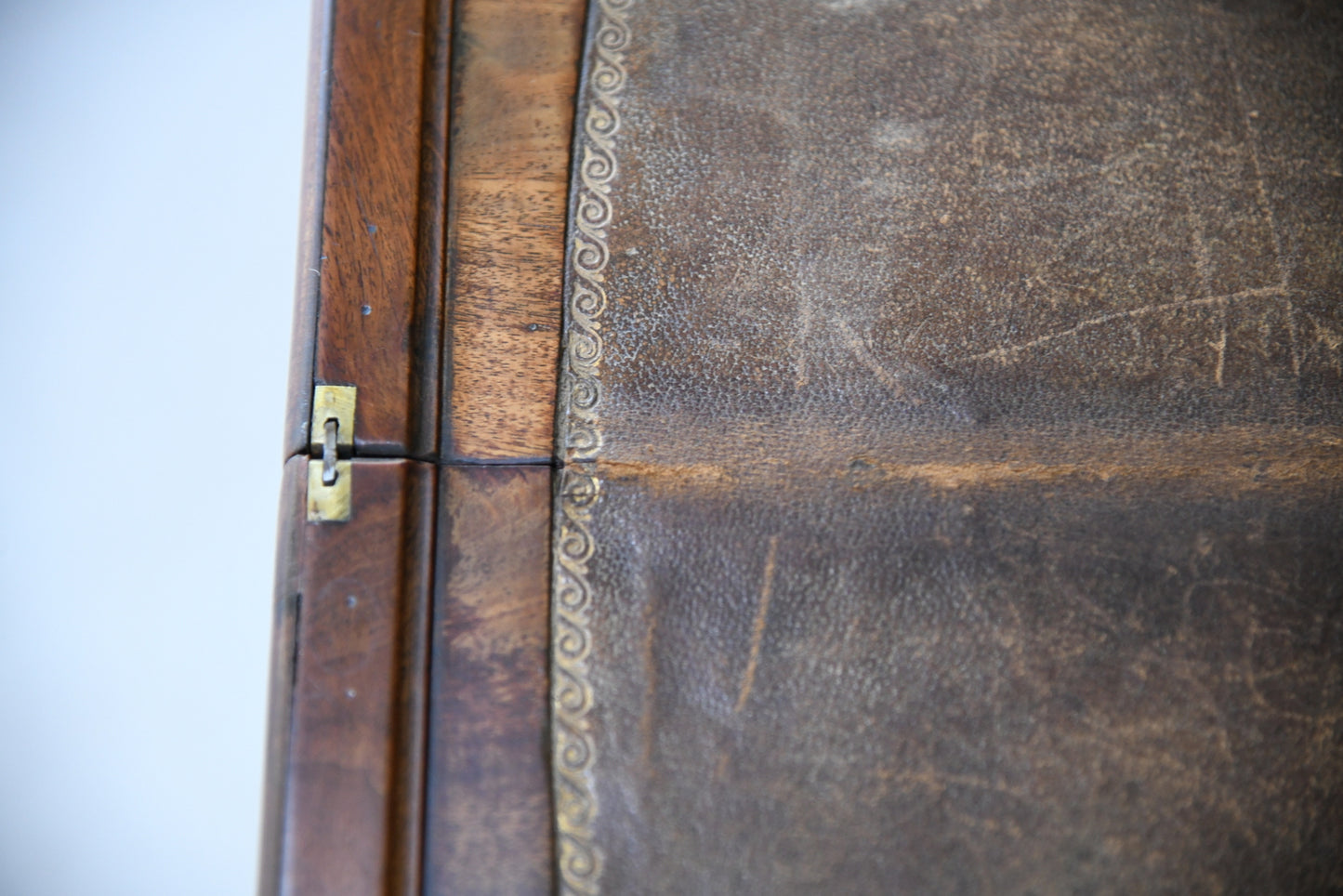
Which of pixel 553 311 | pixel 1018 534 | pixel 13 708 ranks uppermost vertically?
pixel 553 311

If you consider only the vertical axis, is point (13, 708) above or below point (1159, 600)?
below

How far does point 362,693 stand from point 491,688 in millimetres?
87

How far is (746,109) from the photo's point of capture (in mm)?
729

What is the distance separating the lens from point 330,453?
628 mm

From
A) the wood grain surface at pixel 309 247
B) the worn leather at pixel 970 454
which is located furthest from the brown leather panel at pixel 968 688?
the wood grain surface at pixel 309 247

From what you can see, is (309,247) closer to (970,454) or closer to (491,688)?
(491,688)

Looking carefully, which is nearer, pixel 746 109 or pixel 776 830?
pixel 776 830

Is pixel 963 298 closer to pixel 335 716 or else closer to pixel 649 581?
pixel 649 581

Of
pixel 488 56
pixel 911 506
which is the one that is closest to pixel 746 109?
pixel 488 56

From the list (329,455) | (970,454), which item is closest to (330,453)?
(329,455)

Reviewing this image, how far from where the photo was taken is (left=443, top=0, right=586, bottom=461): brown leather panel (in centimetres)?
66

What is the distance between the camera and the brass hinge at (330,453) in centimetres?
62

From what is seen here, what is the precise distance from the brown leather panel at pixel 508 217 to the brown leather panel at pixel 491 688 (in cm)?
4

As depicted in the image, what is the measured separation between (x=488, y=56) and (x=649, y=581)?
1.52ft
